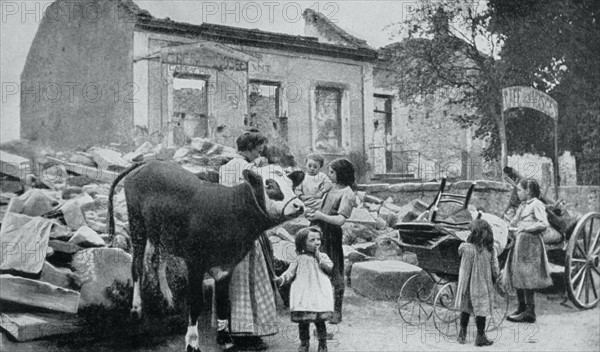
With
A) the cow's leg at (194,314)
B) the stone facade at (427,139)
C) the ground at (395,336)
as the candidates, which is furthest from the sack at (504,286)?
the cow's leg at (194,314)

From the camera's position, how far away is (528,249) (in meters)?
4.21

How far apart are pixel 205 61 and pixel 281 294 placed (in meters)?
1.38

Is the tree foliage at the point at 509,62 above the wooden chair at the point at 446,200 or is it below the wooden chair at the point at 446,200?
above

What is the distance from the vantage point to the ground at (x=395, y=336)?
3002 millimetres

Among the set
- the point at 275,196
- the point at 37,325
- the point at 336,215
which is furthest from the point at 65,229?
the point at 336,215

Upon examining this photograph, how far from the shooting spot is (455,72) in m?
4.09

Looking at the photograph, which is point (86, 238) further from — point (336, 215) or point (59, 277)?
point (336, 215)

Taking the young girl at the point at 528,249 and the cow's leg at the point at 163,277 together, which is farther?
the young girl at the point at 528,249

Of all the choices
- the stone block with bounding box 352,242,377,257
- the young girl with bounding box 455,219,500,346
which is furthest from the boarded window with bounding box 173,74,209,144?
the young girl with bounding box 455,219,500,346

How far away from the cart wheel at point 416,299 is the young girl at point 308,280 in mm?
730

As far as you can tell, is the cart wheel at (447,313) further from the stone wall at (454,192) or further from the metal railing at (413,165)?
the metal railing at (413,165)

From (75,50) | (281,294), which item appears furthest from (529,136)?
(75,50)

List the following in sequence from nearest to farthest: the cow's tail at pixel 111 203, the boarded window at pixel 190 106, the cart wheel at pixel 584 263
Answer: the cow's tail at pixel 111 203 < the boarded window at pixel 190 106 < the cart wheel at pixel 584 263

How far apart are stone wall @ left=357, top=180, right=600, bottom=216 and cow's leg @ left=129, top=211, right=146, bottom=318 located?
1321 mm
